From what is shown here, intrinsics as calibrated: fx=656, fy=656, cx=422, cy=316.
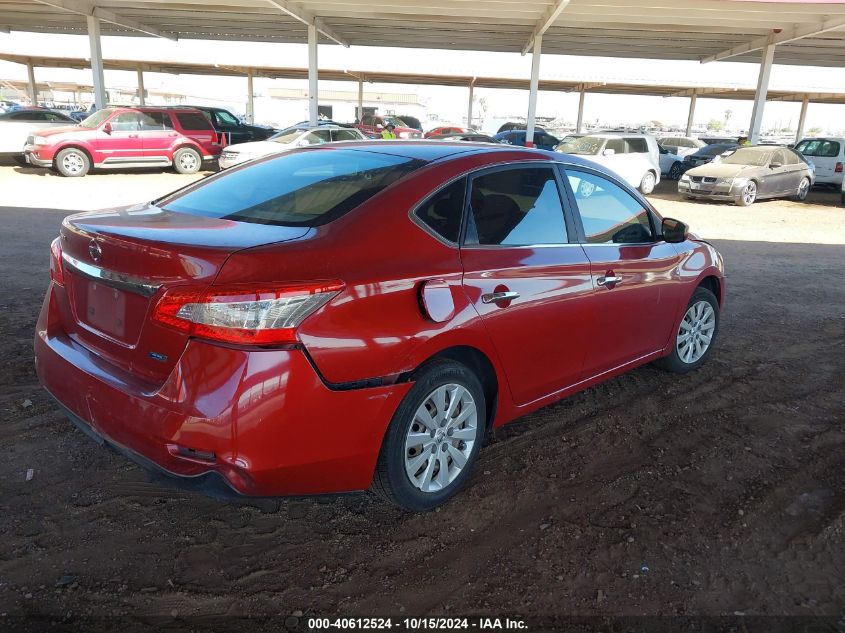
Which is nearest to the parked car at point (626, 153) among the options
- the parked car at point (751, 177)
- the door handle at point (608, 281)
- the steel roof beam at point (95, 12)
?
the parked car at point (751, 177)

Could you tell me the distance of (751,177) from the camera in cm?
1630

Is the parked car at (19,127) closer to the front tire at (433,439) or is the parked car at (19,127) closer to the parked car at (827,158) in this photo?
the front tire at (433,439)

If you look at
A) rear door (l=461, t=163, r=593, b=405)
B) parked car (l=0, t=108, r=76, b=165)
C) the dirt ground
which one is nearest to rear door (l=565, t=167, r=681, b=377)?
rear door (l=461, t=163, r=593, b=405)

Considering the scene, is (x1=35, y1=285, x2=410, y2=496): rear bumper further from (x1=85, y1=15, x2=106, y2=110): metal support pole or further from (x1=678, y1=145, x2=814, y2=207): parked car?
(x1=85, y1=15, x2=106, y2=110): metal support pole

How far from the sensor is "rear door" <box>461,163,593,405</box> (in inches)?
120

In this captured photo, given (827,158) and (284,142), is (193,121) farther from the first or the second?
Result: (827,158)

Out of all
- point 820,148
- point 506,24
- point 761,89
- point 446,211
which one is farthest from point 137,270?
point 761,89

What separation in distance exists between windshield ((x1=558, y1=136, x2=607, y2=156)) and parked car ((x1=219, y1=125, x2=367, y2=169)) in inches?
218

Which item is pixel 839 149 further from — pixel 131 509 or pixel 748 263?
pixel 131 509

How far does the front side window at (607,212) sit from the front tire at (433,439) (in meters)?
1.27

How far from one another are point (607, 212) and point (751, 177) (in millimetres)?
14517

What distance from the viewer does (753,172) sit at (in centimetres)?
1642

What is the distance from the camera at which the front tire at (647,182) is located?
18.0 metres

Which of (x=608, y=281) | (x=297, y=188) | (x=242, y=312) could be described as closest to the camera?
(x=242, y=312)
